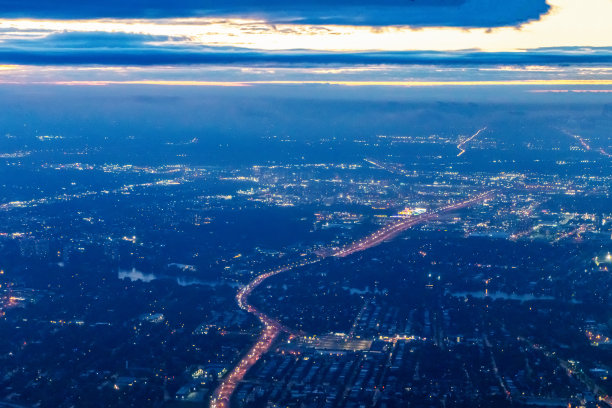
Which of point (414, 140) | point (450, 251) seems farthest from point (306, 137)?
point (450, 251)

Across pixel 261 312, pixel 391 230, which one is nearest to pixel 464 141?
pixel 391 230

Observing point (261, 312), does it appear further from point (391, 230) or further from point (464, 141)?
point (464, 141)

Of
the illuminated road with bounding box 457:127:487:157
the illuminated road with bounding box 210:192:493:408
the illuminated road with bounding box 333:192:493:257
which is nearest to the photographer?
the illuminated road with bounding box 210:192:493:408

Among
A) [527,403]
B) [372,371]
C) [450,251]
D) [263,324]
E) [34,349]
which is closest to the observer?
[527,403]

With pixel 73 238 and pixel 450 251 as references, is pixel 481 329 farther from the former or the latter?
pixel 73 238

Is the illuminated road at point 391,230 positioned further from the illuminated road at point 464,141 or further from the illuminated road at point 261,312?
the illuminated road at point 464,141

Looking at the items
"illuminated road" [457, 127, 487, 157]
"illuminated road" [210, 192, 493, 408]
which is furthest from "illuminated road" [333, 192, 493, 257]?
"illuminated road" [457, 127, 487, 157]

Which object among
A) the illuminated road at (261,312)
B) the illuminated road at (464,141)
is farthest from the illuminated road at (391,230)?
the illuminated road at (464,141)

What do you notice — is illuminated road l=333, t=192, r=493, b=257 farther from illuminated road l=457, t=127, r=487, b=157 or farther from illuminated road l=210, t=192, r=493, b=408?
illuminated road l=457, t=127, r=487, b=157

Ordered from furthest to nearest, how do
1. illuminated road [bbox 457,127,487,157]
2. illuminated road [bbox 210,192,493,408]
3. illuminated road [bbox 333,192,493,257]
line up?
illuminated road [bbox 457,127,487,157] < illuminated road [bbox 333,192,493,257] < illuminated road [bbox 210,192,493,408]
